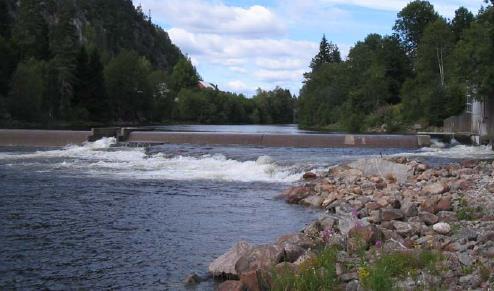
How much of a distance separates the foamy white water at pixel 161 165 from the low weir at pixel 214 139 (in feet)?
14.3

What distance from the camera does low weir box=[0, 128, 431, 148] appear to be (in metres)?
37.2

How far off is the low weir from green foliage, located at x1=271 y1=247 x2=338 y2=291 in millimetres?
28981

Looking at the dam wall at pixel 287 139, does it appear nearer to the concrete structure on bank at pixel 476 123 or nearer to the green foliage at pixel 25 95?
the concrete structure on bank at pixel 476 123

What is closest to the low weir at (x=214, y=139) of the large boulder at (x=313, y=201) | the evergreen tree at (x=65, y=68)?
the large boulder at (x=313, y=201)

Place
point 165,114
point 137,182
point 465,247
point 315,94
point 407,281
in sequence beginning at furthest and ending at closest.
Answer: point 165,114, point 315,94, point 137,182, point 465,247, point 407,281

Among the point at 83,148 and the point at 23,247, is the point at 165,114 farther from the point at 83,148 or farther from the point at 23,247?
the point at 23,247

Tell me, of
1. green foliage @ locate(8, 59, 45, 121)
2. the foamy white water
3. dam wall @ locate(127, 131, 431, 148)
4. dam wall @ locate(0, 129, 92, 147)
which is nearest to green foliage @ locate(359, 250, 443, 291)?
the foamy white water

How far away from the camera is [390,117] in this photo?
78.2 m

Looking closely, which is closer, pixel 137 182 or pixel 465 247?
pixel 465 247

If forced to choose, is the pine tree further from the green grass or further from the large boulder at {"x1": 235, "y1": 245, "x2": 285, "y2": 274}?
the green grass

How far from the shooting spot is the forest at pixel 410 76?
156 feet

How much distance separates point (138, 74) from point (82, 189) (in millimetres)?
100476

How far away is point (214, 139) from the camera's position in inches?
1495

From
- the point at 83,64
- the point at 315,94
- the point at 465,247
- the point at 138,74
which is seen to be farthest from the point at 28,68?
the point at 465,247
